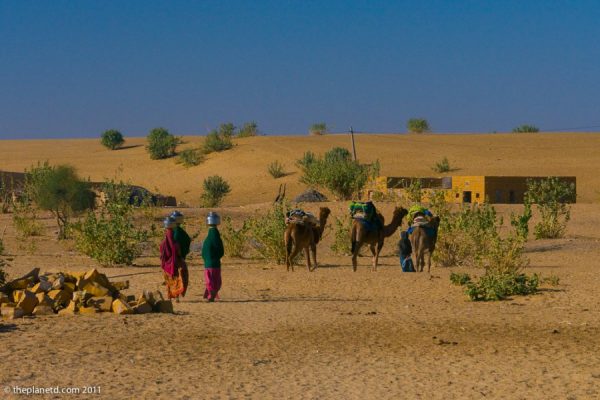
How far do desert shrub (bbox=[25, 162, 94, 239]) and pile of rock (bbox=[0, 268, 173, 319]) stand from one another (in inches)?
697

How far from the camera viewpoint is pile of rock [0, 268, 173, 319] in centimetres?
1334

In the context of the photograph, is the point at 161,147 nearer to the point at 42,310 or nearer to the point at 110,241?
the point at 110,241

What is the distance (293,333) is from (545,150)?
66373 millimetres

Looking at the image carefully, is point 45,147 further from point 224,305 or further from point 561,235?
point 224,305

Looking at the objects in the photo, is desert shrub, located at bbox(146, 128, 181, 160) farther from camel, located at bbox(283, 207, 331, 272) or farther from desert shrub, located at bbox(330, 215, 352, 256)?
camel, located at bbox(283, 207, 331, 272)

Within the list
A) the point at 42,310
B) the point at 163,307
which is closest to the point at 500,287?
the point at 163,307

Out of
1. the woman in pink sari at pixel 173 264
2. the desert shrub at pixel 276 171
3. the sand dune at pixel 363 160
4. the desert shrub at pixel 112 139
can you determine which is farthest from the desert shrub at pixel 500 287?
the desert shrub at pixel 112 139

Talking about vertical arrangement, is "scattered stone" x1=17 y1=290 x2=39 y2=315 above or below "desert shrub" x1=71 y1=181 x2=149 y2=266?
below

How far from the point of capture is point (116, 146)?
97125 mm

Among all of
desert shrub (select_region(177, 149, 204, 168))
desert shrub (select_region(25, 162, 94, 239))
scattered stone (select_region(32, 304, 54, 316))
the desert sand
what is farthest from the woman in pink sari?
desert shrub (select_region(177, 149, 204, 168))

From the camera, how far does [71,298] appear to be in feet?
45.5

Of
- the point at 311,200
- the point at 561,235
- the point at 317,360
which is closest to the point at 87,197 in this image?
the point at 311,200

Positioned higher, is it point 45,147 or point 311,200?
point 45,147

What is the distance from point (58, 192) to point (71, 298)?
19551 millimetres
